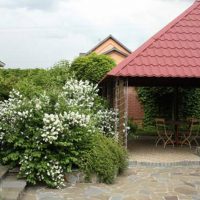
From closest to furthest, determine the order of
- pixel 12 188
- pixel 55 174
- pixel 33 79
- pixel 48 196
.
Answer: pixel 12 188, pixel 48 196, pixel 55 174, pixel 33 79

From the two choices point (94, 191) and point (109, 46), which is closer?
point (94, 191)

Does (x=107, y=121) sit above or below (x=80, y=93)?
below

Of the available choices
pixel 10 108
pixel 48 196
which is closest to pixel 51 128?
pixel 10 108

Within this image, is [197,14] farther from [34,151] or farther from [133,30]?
[34,151]

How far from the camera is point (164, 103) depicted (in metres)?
19.0

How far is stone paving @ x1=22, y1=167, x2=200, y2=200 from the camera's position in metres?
7.55

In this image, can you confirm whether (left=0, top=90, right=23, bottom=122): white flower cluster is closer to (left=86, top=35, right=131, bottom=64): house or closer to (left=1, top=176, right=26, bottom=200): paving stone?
(left=1, top=176, right=26, bottom=200): paving stone

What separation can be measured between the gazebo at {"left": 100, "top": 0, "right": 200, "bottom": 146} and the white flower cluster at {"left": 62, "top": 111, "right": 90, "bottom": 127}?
206 centimetres

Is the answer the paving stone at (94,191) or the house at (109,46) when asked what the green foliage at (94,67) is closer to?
the paving stone at (94,191)

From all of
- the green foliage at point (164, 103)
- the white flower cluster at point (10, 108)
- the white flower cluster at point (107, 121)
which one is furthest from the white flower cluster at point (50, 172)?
the green foliage at point (164, 103)

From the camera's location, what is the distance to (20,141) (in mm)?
8500

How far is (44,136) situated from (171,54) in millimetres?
4770

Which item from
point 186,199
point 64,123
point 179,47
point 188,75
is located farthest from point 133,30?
point 186,199

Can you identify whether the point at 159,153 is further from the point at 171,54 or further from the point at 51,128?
the point at 51,128
